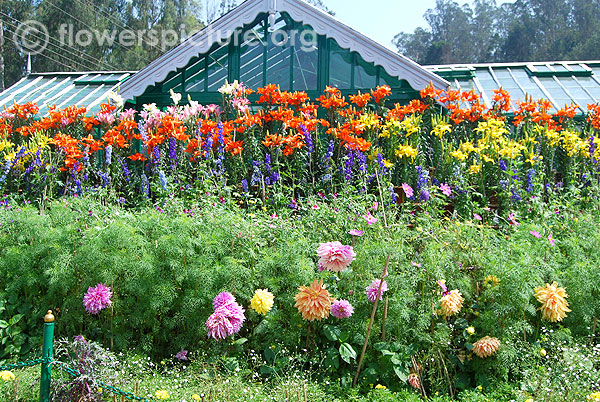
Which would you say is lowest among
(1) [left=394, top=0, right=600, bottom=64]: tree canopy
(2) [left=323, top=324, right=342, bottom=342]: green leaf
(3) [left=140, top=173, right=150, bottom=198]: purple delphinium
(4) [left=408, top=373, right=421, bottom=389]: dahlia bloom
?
(4) [left=408, top=373, right=421, bottom=389]: dahlia bloom

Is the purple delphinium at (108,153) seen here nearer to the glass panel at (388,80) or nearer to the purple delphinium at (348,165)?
the purple delphinium at (348,165)

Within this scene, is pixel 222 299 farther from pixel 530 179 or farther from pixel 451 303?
pixel 530 179

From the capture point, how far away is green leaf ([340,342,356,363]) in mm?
3316

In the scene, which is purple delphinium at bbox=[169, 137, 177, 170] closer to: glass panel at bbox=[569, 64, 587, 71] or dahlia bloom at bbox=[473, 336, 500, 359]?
dahlia bloom at bbox=[473, 336, 500, 359]

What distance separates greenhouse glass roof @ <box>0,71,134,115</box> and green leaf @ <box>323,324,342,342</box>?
7.00 m

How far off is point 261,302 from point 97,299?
3.41ft

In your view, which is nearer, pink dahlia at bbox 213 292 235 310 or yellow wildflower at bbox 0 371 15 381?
yellow wildflower at bbox 0 371 15 381

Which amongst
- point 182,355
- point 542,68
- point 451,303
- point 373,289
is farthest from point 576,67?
point 182,355

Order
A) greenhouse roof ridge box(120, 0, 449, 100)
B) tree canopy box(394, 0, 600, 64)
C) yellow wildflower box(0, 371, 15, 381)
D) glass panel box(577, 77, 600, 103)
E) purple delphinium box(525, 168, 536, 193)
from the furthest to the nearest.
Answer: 1. tree canopy box(394, 0, 600, 64)
2. glass panel box(577, 77, 600, 103)
3. greenhouse roof ridge box(120, 0, 449, 100)
4. purple delphinium box(525, 168, 536, 193)
5. yellow wildflower box(0, 371, 15, 381)

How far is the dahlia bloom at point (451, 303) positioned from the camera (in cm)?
331

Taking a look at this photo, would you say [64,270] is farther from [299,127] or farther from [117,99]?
[117,99]

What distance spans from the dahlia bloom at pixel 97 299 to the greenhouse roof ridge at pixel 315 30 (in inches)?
187

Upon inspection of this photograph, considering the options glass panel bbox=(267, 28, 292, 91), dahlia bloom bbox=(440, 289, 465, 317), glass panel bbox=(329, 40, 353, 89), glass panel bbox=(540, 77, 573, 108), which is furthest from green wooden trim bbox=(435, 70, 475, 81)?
dahlia bloom bbox=(440, 289, 465, 317)

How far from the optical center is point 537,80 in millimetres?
9461
